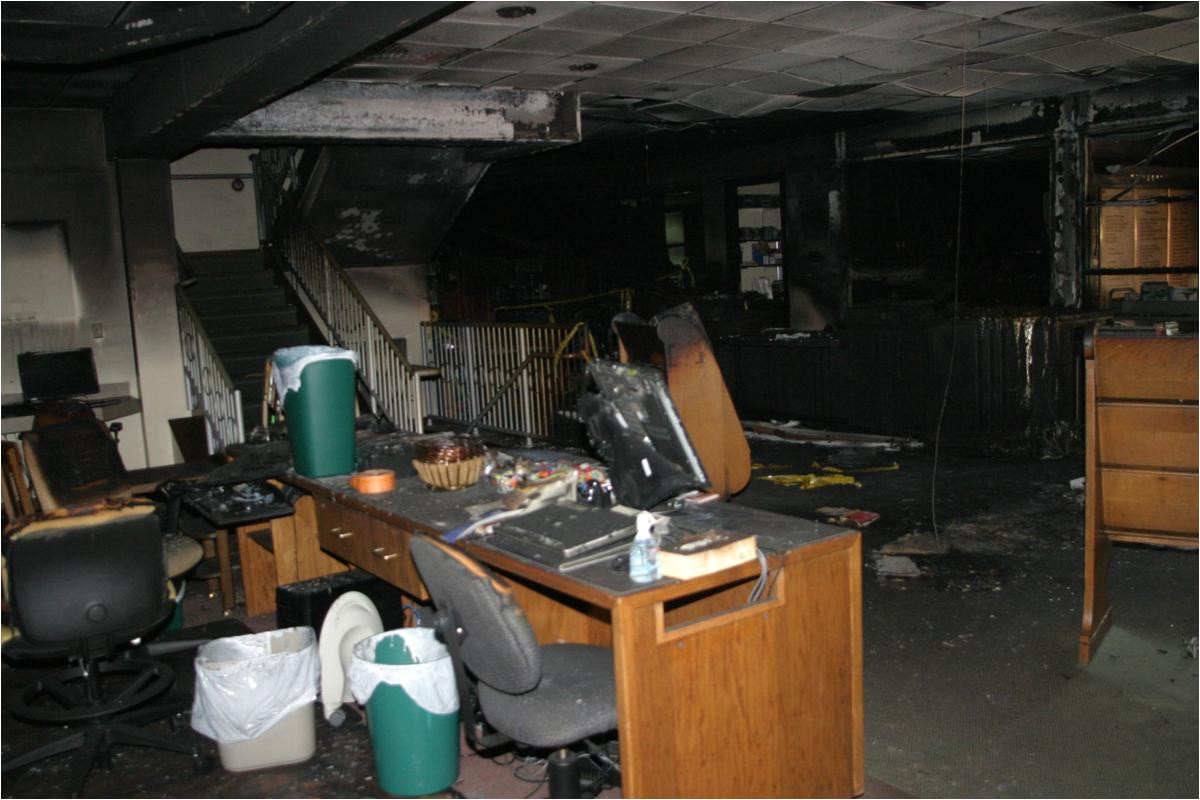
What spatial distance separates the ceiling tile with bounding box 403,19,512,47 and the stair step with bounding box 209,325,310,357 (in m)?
4.31

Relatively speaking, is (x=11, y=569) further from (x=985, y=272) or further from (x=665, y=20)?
(x=985, y=272)

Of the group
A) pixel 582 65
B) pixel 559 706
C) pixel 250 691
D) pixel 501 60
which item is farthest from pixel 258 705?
pixel 582 65

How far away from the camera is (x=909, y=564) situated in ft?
17.4

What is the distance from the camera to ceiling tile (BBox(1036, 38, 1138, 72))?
645 cm

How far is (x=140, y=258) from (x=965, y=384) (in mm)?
6593

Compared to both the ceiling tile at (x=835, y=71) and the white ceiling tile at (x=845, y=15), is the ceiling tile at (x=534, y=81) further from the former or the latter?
the white ceiling tile at (x=845, y=15)

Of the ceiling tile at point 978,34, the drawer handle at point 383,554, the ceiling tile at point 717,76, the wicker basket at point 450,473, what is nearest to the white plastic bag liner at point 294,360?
the wicker basket at point 450,473

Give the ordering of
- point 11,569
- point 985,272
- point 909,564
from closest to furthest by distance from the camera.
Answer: point 11,569, point 909,564, point 985,272

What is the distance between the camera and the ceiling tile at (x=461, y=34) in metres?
5.42

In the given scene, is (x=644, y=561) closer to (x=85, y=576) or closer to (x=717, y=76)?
(x=85, y=576)

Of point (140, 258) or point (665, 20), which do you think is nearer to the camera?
point (665, 20)

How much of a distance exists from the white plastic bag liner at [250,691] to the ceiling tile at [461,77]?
4401 millimetres

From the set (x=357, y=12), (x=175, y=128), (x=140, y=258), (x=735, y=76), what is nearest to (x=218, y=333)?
(x=140, y=258)

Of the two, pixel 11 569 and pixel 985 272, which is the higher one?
pixel 985 272
